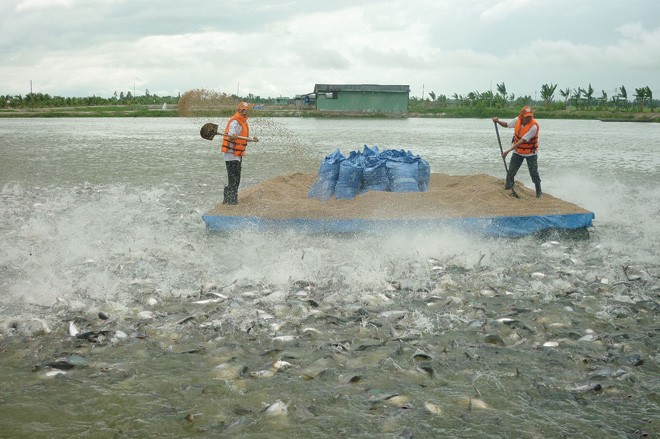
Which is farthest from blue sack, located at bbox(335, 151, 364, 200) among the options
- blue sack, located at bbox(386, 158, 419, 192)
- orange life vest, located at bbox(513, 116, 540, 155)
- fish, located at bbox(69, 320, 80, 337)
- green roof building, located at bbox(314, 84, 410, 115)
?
green roof building, located at bbox(314, 84, 410, 115)

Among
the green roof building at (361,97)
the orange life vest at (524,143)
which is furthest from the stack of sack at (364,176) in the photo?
the green roof building at (361,97)

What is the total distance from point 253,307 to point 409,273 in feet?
8.76

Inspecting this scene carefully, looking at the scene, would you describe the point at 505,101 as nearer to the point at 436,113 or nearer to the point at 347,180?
the point at 436,113

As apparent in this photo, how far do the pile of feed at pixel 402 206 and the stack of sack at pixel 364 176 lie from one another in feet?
1.17

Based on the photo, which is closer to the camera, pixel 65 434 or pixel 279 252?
pixel 65 434

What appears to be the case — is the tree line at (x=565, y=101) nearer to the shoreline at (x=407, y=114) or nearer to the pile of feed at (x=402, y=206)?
the shoreline at (x=407, y=114)

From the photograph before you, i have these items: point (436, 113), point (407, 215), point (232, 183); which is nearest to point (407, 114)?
point (436, 113)

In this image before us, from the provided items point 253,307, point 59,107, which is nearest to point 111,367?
point 253,307

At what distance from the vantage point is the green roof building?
75875 millimetres

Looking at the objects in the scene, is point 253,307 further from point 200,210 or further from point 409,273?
point 200,210

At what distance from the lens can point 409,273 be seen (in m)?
9.31

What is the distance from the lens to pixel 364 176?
43.0 ft

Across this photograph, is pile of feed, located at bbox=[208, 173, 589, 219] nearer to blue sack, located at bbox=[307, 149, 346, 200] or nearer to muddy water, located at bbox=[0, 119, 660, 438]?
blue sack, located at bbox=[307, 149, 346, 200]

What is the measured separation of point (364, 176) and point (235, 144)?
280 cm
